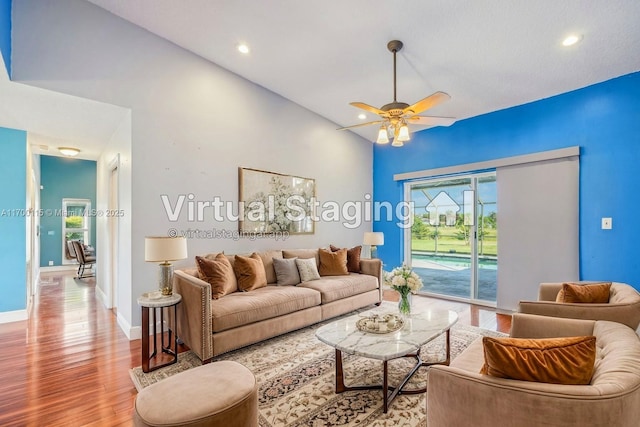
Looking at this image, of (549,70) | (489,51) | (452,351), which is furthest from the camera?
(549,70)

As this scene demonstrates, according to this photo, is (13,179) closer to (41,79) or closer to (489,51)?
(41,79)

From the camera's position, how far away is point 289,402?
210 centimetres

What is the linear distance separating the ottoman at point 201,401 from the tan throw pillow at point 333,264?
281cm

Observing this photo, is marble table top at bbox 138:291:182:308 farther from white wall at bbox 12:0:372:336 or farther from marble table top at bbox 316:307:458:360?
marble table top at bbox 316:307:458:360

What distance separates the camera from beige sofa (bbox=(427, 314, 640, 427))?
96 centimetres

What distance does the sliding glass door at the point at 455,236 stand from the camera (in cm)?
474

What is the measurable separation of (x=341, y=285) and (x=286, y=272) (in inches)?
29.6

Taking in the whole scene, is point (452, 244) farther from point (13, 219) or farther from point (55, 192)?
point (55, 192)

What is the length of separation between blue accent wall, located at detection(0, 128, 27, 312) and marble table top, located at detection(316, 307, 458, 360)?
4.23 metres

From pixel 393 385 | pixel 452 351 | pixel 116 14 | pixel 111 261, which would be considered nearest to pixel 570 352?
pixel 393 385

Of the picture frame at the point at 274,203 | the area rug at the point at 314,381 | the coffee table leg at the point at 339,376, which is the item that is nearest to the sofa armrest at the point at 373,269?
the picture frame at the point at 274,203

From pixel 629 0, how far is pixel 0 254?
7108 mm

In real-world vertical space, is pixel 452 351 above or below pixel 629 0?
below

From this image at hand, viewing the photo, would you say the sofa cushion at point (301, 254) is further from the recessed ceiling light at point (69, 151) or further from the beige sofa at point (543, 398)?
the recessed ceiling light at point (69, 151)
